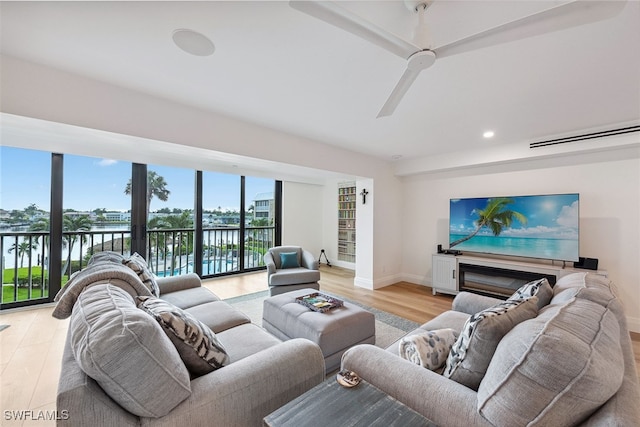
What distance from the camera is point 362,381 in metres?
1.07

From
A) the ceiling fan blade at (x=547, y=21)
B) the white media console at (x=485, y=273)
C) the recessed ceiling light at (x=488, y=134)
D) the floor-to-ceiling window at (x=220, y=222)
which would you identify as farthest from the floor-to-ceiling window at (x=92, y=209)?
the recessed ceiling light at (x=488, y=134)

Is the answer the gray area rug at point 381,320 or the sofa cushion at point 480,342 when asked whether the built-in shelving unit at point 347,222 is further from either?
the sofa cushion at point 480,342

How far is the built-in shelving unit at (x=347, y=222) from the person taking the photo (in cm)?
588

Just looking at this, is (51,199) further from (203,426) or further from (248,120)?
(203,426)

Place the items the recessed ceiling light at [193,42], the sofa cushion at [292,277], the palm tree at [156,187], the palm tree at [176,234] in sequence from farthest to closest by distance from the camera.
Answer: the palm tree at [176,234] < the palm tree at [156,187] < the sofa cushion at [292,277] < the recessed ceiling light at [193,42]

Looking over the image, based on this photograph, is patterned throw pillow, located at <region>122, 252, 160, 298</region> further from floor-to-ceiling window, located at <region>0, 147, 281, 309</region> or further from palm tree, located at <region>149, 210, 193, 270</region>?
palm tree, located at <region>149, 210, 193, 270</region>

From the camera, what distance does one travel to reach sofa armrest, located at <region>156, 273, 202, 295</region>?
2.55 meters

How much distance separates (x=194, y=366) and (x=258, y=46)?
70.4 inches

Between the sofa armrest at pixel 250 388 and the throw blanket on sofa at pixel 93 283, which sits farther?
the throw blanket on sofa at pixel 93 283

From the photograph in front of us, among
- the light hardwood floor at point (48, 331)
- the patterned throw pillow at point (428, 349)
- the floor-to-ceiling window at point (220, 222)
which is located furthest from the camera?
the floor-to-ceiling window at point (220, 222)

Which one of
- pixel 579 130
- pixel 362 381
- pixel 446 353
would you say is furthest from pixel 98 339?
pixel 579 130

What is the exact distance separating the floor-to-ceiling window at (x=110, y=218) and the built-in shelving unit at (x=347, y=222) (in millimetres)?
1927

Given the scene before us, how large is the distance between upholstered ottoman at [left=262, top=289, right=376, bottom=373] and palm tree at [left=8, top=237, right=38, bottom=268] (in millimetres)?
3393

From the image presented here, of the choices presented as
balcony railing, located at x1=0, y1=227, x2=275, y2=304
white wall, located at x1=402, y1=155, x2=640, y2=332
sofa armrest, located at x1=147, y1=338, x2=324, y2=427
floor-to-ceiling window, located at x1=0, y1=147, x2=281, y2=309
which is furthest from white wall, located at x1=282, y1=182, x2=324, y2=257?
sofa armrest, located at x1=147, y1=338, x2=324, y2=427
